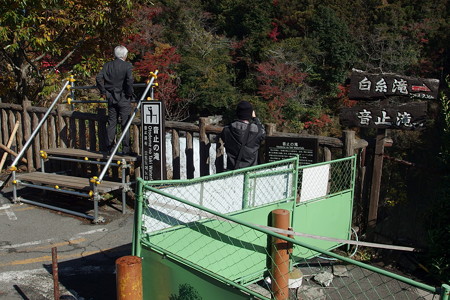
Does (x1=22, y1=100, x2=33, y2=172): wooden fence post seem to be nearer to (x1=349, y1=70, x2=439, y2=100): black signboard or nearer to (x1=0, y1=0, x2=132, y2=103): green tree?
(x1=0, y1=0, x2=132, y2=103): green tree

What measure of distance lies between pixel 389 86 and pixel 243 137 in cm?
202

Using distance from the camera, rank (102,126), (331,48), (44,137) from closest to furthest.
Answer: (102,126) → (44,137) → (331,48)

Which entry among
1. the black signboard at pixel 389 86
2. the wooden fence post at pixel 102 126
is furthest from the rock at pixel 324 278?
the wooden fence post at pixel 102 126

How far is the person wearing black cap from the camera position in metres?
5.04

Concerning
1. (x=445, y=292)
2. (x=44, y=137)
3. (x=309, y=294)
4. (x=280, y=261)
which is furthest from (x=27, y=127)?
(x=445, y=292)

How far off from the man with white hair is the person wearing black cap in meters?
2.10

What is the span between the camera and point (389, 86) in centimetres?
539

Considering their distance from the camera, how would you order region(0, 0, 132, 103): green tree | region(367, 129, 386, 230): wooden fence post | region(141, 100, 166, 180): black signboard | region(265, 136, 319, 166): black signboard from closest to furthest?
region(265, 136, 319, 166): black signboard < region(367, 129, 386, 230): wooden fence post < region(141, 100, 166, 180): black signboard < region(0, 0, 132, 103): green tree

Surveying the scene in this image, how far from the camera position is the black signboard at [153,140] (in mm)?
5855


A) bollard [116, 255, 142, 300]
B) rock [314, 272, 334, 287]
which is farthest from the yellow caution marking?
rock [314, 272, 334, 287]

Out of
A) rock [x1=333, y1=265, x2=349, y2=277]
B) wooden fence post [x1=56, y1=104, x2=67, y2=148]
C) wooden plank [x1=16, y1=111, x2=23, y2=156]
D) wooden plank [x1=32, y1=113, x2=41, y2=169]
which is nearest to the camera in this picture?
rock [x1=333, y1=265, x2=349, y2=277]

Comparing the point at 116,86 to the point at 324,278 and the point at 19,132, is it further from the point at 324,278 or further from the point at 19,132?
the point at 324,278

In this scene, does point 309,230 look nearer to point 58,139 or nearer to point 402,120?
point 402,120

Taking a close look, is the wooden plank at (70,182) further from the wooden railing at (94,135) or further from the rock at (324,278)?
the rock at (324,278)
